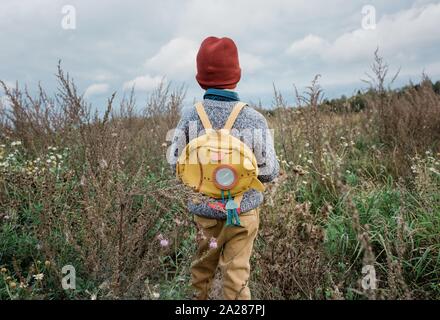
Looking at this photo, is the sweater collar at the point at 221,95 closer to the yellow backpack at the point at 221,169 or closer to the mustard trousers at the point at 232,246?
the yellow backpack at the point at 221,169

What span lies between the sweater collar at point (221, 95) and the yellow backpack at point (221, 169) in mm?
225

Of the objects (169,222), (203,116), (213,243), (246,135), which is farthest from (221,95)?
(169,222)

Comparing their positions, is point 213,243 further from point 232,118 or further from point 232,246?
point 232,118

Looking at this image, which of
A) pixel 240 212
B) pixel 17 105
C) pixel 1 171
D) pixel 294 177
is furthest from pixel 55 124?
pixel 240 212

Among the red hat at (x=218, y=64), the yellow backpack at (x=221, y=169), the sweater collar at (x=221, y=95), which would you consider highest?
the red hat at (x=218, y=64)

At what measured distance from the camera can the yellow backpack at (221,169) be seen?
2.25m

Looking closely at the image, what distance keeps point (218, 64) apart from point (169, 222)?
1.59 m

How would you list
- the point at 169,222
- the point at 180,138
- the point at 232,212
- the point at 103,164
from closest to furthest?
1. the point at 232,212
2. the point at 180,138
3. the point at 103,164
4. the point at 169,222

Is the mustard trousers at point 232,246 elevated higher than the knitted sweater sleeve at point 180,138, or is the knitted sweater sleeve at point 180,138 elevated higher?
the knitted sweater sleeve at point 180,138

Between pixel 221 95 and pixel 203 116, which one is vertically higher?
pixel 221 95

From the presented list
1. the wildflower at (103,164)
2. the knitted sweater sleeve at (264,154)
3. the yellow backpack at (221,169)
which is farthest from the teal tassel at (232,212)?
the wildflower at (103,164)

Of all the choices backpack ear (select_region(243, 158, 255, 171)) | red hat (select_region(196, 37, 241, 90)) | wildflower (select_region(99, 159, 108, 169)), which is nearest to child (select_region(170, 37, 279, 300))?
red hat (select_region(196, 37, 241, 90))

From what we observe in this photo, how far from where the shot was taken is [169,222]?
367 cm
